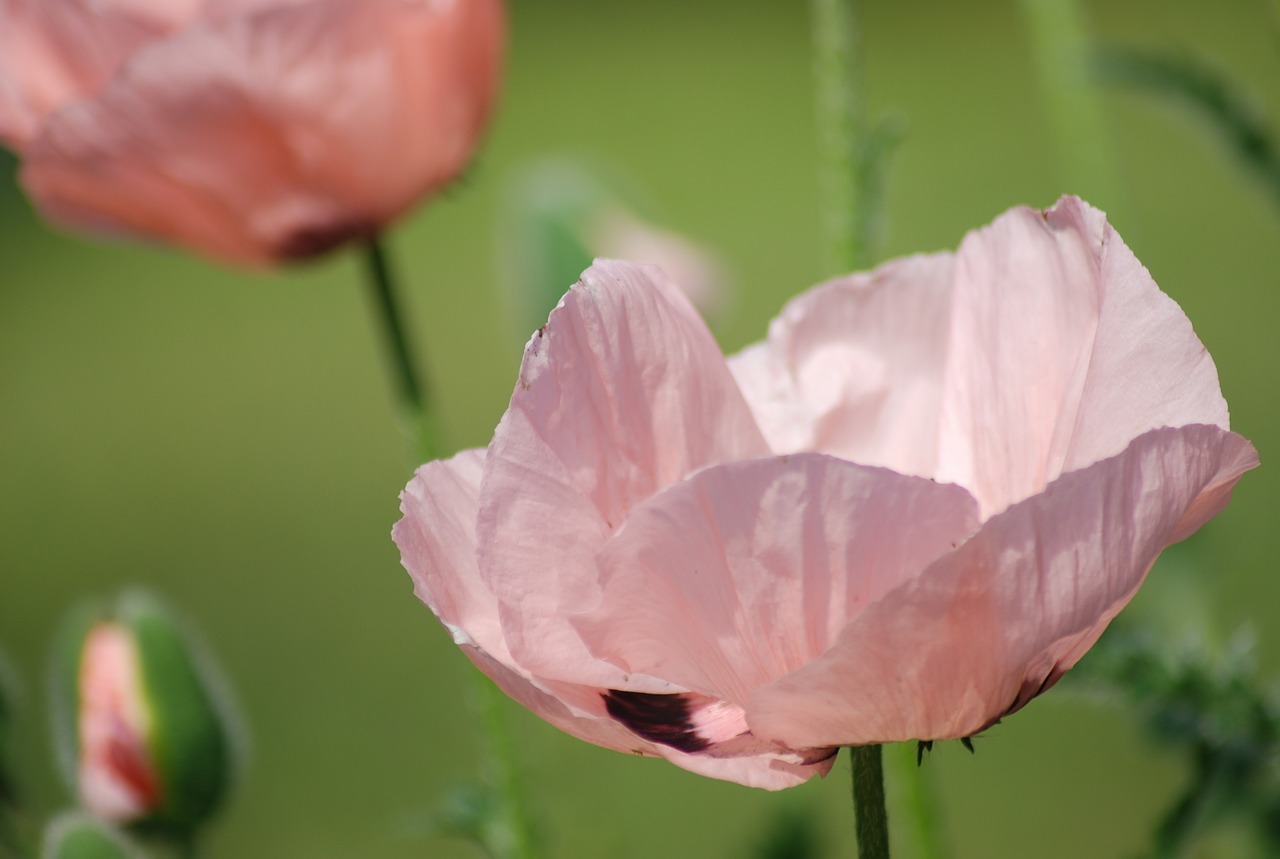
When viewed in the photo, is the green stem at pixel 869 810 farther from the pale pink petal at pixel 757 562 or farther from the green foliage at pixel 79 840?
the green foliage at pixel 79 840

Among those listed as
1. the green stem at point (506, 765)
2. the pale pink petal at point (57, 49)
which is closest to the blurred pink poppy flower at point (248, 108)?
the pale pink petal at point (57, 49)

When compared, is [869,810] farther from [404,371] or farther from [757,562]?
[404,371]

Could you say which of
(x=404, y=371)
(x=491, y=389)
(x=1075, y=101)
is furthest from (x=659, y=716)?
(x=491, y=389)

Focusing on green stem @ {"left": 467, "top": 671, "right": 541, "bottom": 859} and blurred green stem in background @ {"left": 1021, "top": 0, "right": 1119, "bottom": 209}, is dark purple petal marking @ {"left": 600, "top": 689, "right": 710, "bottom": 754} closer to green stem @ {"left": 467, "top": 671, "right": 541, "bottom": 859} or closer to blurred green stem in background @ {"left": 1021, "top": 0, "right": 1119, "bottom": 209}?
green stem @ {"left": 467, "top": 671, "right": 541, "bottom": 859}

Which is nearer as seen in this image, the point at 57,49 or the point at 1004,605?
the point at 1004,605

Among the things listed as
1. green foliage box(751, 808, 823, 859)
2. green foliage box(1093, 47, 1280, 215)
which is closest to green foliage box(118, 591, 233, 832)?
green foliage box(751, 808, 823, 859)

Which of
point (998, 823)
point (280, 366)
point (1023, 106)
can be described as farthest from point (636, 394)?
point (1023, 106)
